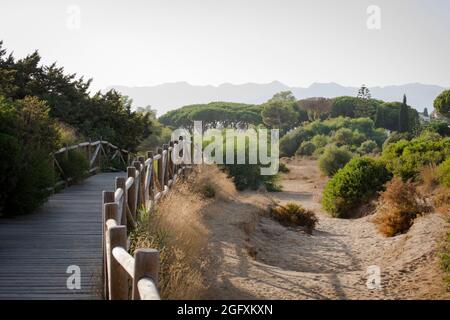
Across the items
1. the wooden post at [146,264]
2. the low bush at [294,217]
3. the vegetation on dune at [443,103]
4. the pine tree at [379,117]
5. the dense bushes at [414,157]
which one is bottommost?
the low bush at [294,217]

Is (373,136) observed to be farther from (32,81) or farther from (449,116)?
(32,81)

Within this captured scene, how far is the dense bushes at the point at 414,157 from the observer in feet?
63.6

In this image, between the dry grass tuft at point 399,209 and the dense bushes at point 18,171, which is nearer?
the dense bushes at point 18,171

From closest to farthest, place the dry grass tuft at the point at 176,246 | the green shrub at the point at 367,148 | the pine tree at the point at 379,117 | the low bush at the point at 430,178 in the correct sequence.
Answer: the dry grass tuft at the point at 176,246, the low bush at the point at 430,178, the green shrub at the point at 367,148, the pine tree at the point at 379,117

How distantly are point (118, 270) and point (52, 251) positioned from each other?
11.3 feet

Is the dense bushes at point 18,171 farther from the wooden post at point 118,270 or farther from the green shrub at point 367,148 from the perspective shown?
the green shrub at point 367,148

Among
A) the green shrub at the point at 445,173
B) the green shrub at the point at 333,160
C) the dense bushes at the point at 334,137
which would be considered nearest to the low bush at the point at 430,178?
the green shrub at the point at 445,173

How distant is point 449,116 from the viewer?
5706 centimetres

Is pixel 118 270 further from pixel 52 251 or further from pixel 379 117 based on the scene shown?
pixel 379 117

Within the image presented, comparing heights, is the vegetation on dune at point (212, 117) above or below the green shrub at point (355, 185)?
above

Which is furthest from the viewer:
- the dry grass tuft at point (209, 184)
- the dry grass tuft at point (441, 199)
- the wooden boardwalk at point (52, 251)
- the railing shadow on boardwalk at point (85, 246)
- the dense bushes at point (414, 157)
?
the dense bushes at point (414, 157)

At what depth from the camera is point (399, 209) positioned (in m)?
15.0

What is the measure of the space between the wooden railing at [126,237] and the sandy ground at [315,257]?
1535 millimetres

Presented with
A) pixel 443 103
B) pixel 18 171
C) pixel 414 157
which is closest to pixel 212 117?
pixel 443 103
